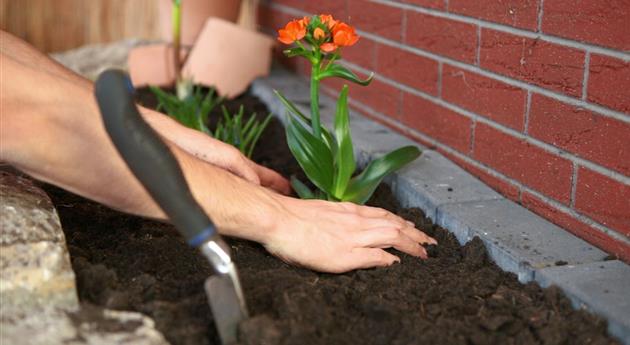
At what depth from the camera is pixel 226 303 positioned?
4.46 feet

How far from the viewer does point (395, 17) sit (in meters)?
2.62

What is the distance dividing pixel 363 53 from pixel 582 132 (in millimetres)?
1128

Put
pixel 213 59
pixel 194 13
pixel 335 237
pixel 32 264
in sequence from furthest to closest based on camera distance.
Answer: pixel 194 13 < pixel 213 59 < pixel 335 237 < pixel 32 264

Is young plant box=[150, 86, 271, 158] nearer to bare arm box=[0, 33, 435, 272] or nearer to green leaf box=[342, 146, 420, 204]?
green leaf box=[342, 146, 420, 204]

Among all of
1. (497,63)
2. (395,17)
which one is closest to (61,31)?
(395,17)

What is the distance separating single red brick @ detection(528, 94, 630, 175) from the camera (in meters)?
1.74

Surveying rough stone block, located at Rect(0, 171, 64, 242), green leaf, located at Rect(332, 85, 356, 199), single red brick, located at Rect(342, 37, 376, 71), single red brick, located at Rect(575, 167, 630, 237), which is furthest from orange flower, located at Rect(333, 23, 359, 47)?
single red brick, located at Rect(342, 37, 376, 71)

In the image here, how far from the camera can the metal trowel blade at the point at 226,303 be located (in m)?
1.35

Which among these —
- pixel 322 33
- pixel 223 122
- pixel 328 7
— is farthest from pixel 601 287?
pixel 328 7

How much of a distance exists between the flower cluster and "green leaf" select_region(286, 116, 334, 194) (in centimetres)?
21

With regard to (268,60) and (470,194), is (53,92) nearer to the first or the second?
(470,194)

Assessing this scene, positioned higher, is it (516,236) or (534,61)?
(534,61)

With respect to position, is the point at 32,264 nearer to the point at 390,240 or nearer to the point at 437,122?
the point at 390,240

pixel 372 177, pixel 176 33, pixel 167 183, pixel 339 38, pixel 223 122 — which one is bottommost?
pixel 223 122
